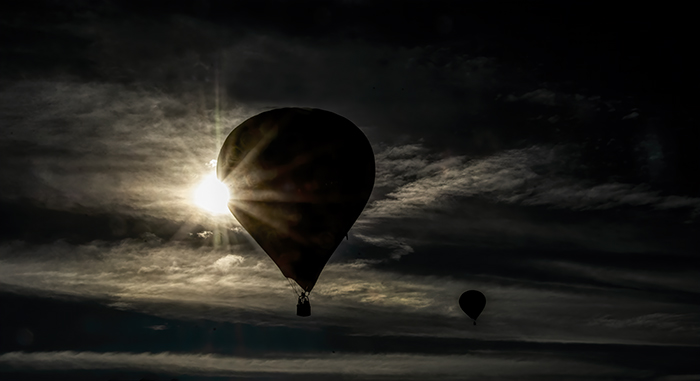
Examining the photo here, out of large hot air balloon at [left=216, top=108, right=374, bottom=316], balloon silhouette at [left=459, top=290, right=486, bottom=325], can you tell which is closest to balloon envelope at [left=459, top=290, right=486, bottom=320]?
balloon silhouette at [left=459, top=290, right=486, bottom=325]

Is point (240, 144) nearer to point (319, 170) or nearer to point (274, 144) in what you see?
point (274, 144)

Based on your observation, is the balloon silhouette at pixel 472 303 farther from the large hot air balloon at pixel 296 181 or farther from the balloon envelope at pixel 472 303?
the large hot air balloon at pixel 296 181

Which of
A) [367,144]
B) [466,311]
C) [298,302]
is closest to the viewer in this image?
[298,302]

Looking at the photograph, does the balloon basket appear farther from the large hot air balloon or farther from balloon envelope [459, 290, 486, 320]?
balloon envelope [459, 290, 486, 320]

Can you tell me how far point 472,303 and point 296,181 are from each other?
26151mm

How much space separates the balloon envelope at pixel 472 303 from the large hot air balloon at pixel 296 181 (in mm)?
22898

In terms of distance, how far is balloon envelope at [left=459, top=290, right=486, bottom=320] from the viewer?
52.2 m

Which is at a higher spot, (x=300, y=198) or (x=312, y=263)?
(x=300, y=198)

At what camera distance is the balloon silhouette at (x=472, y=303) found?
171ft

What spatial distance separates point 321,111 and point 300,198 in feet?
15.3

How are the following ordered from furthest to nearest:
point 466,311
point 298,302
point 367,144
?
point 466,311, point 367,144, point 298,302

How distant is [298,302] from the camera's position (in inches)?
1256

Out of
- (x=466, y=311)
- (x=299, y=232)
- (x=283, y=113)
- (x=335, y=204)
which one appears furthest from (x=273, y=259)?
(x=466, y=311)

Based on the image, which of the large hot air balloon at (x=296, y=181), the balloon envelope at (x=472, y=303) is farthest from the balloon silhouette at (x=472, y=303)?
the large hot air balloon at (x=296, y=181)
